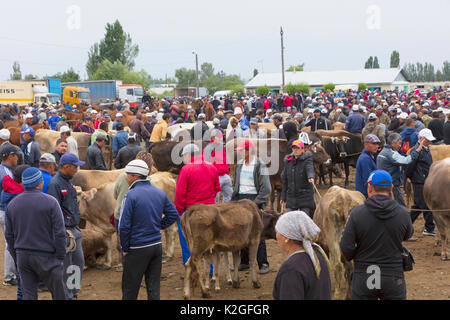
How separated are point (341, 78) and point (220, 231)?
274 ft

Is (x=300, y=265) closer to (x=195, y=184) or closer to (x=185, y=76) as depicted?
(x=195, y=184)

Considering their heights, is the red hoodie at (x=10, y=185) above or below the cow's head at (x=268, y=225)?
above

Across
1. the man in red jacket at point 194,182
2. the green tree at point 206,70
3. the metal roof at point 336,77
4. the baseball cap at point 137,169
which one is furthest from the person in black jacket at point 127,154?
the green tree at point 206,70

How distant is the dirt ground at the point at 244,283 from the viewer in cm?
762

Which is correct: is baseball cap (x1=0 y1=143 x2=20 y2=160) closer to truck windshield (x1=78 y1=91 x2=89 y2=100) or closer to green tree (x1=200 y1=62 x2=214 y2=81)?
truck windshield (x1=78 y1=91 x2=89 y2=100)

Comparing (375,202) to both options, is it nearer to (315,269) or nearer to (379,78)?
(315,269)

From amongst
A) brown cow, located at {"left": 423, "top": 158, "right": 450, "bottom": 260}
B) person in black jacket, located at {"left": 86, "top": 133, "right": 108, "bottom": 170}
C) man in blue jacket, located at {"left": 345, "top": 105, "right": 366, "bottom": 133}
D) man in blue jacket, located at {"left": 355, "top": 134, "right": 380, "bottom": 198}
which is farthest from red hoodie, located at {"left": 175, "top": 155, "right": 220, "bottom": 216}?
man in blue jacket, located at {"left": 345, "top": 105, "right": 366, "bottom": 133}

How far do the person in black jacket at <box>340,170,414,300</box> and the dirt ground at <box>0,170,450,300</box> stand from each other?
2768 millimetres

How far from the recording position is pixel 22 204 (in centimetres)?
573

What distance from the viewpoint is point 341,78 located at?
87438mm

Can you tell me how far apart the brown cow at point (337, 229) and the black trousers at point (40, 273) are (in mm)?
3422

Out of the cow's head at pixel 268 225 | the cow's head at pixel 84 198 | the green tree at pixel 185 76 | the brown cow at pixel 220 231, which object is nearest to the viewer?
the brown cow at pixel 220 231

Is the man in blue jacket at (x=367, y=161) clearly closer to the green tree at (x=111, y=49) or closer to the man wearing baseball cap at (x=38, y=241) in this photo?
the man wearing baseball cap at (x=38, y=241)

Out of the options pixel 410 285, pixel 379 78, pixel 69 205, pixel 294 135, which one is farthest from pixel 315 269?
pixel 379 78
